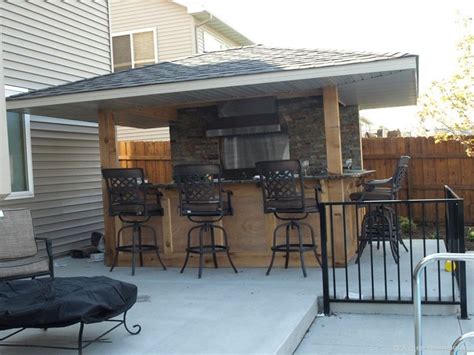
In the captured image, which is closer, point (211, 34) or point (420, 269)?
point (420, 269)

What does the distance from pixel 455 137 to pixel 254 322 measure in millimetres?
7226

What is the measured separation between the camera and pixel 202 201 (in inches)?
226

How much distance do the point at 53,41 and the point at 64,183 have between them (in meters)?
2.05

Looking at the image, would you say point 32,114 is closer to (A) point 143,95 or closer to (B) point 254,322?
(A) point 143,95

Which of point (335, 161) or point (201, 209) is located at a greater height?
point (335, 161)

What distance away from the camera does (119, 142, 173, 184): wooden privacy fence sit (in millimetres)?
11395

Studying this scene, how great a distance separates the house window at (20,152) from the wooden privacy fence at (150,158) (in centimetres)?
404

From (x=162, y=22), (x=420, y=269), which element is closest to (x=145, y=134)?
(x=162, y=22)

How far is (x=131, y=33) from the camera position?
1358cm

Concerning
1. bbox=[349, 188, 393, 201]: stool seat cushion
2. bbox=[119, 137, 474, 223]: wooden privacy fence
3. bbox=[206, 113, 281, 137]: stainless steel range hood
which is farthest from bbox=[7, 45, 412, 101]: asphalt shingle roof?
bbox=[119, 137, 474, 223]: wooden privacy fence

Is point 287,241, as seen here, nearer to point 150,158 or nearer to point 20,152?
point 20,152

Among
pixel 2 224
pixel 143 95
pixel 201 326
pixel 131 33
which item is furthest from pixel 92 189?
pixel 131 33

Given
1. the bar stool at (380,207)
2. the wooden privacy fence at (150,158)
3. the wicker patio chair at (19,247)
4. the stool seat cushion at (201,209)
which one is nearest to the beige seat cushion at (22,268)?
the wicker patio chair at (19,247)

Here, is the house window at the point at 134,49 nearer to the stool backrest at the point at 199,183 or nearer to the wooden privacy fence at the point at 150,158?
the wooden privacy fence at the point at 150,158
